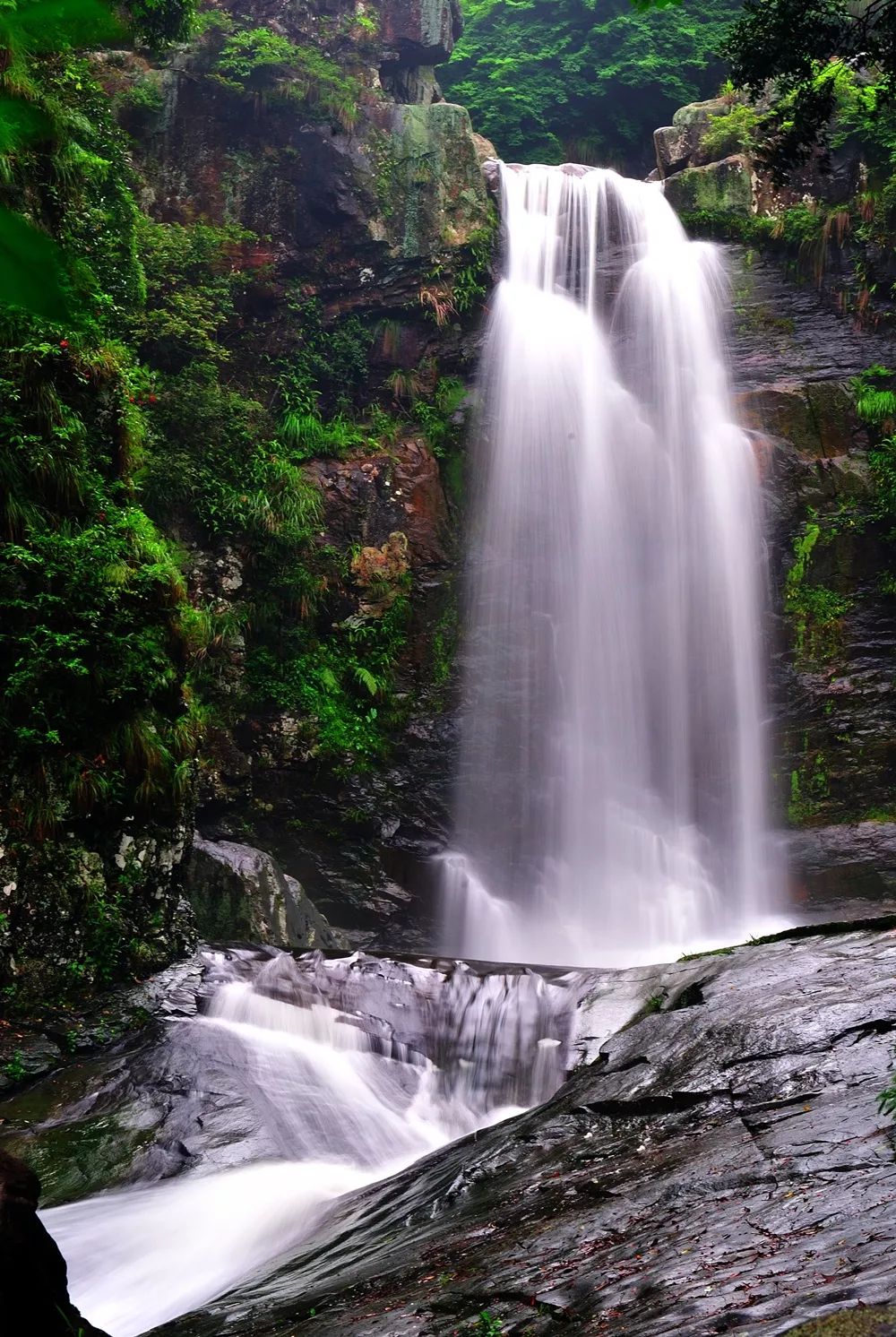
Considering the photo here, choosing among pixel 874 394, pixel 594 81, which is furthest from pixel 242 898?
pixel 594 81

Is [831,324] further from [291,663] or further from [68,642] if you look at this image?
[68,642]

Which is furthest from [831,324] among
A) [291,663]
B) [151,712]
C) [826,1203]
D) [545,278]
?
[826,1203]

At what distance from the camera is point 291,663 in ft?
50.2

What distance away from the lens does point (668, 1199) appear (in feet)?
11.5

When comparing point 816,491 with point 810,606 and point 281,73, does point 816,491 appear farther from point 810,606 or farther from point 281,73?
point 281,73

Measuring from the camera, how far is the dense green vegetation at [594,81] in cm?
2548

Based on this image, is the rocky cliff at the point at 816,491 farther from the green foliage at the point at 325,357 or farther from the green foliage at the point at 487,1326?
the green foliage at the point at 487,1326

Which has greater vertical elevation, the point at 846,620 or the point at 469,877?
the point at 846,620

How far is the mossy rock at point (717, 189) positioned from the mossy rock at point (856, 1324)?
21.1 m

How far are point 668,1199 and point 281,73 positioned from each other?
19.8m

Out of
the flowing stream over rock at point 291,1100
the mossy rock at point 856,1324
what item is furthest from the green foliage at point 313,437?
the mossy rock at point 856,1324

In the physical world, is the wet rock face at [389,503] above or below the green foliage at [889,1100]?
above

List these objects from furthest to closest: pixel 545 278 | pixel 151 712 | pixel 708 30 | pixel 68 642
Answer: pixel 708 30
pixel 545 278
pixel 151 712
pixel 68 642

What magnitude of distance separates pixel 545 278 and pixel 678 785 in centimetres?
1035
